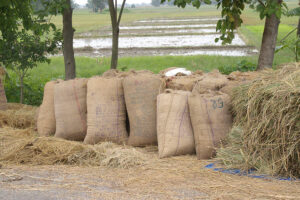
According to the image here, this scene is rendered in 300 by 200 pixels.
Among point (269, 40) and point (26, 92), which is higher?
point (269, 40)

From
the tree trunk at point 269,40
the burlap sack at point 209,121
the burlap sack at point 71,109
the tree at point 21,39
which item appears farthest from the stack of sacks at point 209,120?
the tree at point 21,39

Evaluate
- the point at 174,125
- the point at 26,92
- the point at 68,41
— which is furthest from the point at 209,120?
the point at 26,92

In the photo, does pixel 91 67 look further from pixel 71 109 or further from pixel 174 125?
pixel 174 125

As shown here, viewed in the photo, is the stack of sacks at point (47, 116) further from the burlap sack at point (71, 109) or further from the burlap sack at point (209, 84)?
the burlap sack at point (209, 84)

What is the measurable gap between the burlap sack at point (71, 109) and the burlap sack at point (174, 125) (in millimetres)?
1205

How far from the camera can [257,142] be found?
4043 millimetres

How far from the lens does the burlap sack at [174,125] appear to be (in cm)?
474

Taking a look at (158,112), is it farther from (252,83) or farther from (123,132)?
(252,83)

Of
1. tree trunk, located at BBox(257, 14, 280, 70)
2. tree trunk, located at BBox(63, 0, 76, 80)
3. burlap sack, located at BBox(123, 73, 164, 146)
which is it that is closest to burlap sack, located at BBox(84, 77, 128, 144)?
burlap sack, located at BBox(123, 73, 164, 146)

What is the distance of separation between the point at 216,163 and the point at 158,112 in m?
1.00

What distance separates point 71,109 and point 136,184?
7.30ft

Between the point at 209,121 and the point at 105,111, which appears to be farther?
the point at 105,111

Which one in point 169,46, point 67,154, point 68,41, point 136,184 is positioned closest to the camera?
point 136,184

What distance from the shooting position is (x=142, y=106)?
523 cm
